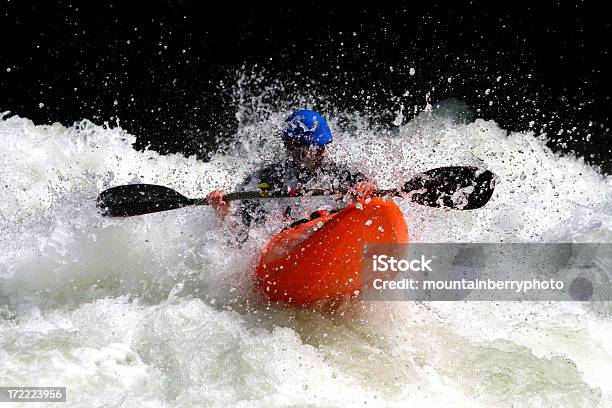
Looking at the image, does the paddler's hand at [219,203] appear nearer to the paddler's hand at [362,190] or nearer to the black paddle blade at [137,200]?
the black paddle blade at [137,200]

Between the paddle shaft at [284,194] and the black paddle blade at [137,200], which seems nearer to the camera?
the paddle shaft at [284,194]

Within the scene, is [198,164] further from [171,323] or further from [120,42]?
[171,323]

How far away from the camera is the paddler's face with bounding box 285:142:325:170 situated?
3459 mm

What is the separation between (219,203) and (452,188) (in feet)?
4.22

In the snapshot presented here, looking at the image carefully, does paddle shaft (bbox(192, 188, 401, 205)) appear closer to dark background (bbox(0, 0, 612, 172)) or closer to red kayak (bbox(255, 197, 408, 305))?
red kayak (bbox(255, 197, 408, 305))

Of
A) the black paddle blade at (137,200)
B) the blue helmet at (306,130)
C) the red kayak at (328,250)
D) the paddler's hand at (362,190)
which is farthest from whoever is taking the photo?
the black paddle blade at (137,200)

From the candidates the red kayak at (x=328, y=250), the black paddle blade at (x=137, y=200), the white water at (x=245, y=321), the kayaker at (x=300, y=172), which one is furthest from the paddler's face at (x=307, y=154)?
the black paddle blade at (x=137, y=200)

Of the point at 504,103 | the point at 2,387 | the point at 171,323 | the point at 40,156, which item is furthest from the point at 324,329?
the point at 504,103

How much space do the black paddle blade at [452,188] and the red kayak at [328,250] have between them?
36 centimetres

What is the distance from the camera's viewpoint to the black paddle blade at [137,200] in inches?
146

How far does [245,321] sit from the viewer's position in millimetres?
3125

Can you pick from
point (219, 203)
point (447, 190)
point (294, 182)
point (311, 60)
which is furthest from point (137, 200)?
point (311, 60)

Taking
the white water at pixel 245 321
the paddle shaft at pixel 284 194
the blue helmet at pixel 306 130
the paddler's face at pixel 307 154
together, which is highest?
the blue helmet at pixel 306 130

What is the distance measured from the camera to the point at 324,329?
306 cm
